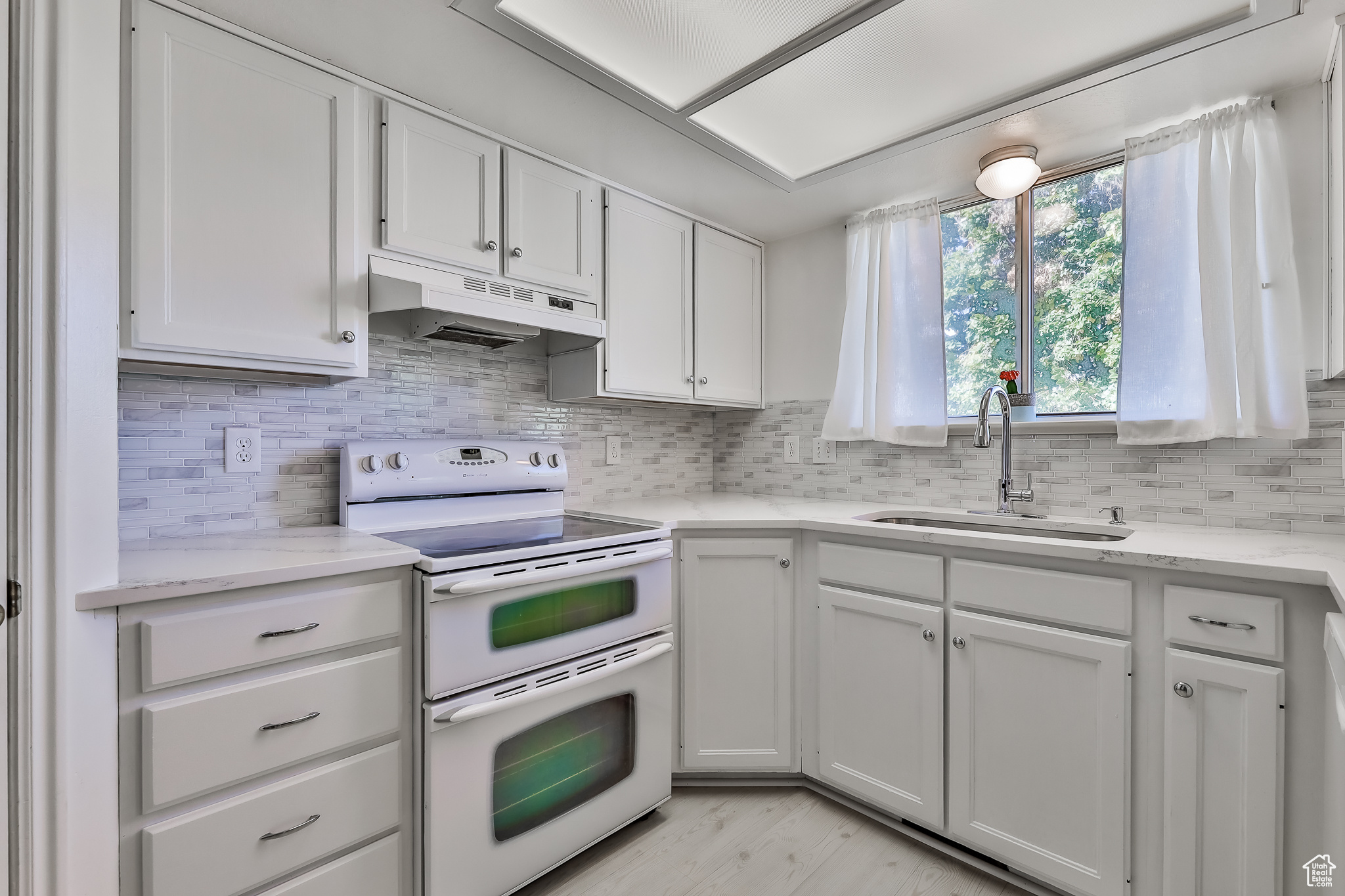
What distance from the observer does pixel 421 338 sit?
6.53 feet

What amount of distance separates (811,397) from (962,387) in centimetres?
63

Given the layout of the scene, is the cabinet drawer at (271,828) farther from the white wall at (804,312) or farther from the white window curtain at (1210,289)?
the white window curtain at (1210,289)

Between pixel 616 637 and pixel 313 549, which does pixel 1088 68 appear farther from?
pixel 313 549

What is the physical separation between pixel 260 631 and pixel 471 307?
0.91 meters

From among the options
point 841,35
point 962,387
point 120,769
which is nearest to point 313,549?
point 120,769

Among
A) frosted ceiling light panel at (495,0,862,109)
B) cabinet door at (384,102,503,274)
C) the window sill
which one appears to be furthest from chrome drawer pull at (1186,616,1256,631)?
cabinet door at (384,102,503,274)

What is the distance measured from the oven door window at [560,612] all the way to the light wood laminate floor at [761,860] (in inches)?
26.7

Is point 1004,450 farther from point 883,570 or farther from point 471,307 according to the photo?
point 471,307

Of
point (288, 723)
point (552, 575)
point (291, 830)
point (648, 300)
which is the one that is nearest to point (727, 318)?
point (648, 300)

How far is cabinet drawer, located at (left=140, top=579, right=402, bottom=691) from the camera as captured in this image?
3.65ft

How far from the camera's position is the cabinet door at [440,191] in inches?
66.2

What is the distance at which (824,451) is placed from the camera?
274 centimetres

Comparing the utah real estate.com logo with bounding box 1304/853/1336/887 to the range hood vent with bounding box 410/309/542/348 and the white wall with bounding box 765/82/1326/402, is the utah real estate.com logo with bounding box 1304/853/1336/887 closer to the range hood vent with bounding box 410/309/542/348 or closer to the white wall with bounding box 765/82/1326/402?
the white wall with bounding box 765/82/1326/402

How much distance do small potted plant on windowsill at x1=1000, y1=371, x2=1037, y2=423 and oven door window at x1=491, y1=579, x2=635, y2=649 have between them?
145cm
